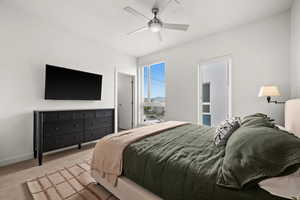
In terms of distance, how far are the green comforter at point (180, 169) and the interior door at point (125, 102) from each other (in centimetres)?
372

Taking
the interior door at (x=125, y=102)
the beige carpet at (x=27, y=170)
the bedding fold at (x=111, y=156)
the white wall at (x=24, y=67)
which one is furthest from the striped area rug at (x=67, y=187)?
the interior door at (x=125, y=102)

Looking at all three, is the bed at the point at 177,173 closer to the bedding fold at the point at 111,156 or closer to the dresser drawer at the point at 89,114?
the bedding fold at the point at 111,156

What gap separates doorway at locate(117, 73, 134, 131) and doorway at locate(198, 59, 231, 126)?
2507mm

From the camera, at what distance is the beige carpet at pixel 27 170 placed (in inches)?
64.8

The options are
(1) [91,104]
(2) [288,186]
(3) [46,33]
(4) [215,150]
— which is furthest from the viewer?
(1) [91,104]

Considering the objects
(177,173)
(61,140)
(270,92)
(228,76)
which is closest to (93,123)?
(61,140)

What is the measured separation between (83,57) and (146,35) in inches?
67.0

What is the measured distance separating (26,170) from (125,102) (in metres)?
3.47

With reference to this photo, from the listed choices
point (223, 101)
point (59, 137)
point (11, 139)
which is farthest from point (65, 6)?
point (223, 101)

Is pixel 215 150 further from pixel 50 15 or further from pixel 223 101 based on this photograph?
pixel 50 15

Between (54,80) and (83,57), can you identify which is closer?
(54,80)

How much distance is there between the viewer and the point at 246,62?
297cm

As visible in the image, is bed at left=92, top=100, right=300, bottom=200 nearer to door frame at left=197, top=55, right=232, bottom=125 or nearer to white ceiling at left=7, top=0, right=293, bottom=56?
door frame at left=197, top=55, right=232, bottom=125

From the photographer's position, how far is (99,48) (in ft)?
12.6
